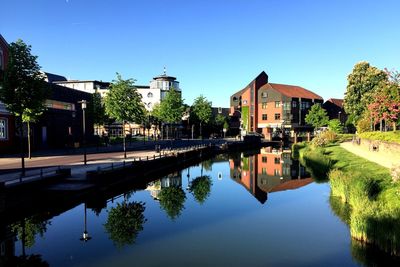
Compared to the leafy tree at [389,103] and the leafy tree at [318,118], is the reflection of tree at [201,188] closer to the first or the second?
the leafy tree at [389,103]

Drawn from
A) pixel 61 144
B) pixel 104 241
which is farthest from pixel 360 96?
pixel 104 241

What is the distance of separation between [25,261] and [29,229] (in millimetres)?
3294

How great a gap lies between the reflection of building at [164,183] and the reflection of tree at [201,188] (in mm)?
1525

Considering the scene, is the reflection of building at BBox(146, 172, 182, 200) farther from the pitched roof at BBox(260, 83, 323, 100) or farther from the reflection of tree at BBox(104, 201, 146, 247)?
the pitched roof at BBox(260, 83, 323, 100)

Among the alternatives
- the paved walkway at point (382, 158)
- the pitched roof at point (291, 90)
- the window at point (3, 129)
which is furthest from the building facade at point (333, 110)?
the window at point (3, 129)

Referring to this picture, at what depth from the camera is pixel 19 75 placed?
21.0 metres

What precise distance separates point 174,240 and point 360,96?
2448 inches

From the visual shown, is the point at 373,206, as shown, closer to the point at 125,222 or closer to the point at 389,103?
the point at 125,222

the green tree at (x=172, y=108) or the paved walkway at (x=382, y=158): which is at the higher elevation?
the green tree at (x=172, y=108)

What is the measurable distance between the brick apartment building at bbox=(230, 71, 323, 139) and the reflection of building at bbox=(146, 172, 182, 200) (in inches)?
2270

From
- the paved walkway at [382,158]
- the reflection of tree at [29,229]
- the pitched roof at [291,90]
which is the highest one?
the pitched roof at [291,90]

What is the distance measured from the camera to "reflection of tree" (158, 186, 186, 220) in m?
20.3

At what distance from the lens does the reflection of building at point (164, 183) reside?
2586 centimetres

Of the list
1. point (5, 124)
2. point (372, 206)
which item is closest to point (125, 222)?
point (372, 206)
